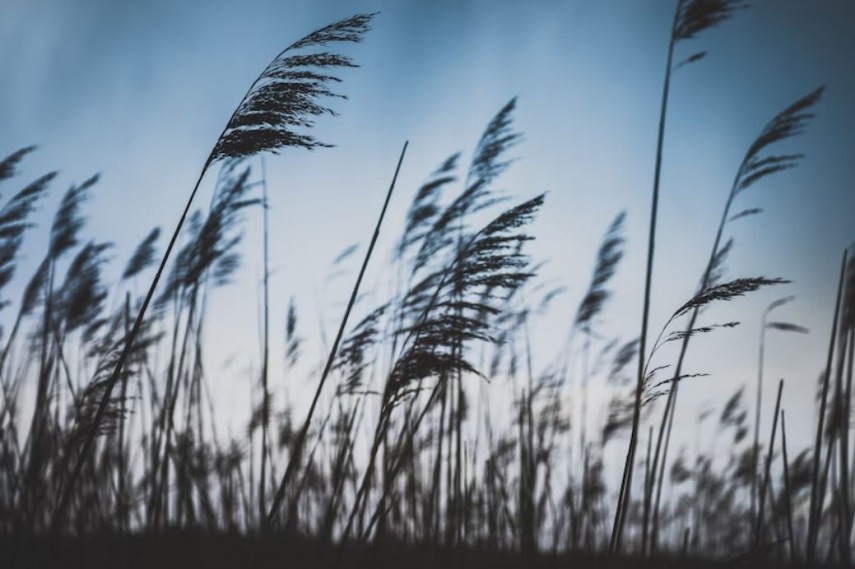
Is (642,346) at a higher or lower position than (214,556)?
higher

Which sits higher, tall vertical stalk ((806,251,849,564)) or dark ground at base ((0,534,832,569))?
tall vertical stalk ((806,251,849,564))

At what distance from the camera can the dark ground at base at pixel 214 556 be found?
229 cm

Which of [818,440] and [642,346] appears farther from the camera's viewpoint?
[818,440]

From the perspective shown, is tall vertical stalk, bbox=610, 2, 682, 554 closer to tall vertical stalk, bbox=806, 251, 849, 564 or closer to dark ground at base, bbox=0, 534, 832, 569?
Result: dark ground at base, bbox=0, 534, 832, 569

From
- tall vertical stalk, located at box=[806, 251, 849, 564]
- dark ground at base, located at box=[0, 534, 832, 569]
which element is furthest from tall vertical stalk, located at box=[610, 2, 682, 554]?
tall vertical stalk, located at box=[806, 251, 849, 564]

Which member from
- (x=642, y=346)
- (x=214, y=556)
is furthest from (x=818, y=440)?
(x=214, y=556)

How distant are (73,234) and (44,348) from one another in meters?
0.85

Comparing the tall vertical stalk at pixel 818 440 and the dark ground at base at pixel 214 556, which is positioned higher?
the tall vertical stalk at pixel 818 440

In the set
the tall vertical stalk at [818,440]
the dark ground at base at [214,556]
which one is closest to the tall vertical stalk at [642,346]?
the dark ground at base at [214,556]

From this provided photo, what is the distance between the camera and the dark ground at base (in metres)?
2.29

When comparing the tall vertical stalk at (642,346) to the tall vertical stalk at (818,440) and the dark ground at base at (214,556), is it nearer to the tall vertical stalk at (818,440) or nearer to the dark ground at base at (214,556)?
the dark ground at base at (214,556)

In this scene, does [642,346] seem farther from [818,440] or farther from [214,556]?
[214,556]

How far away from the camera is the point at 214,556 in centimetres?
295

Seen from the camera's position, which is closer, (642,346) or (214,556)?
(642,346)
